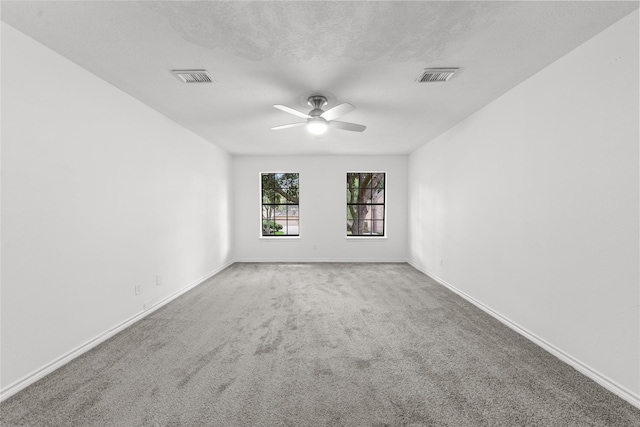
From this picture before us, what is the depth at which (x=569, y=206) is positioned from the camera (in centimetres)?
188

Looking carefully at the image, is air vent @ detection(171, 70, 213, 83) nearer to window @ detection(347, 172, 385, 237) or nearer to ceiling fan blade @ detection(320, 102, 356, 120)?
ceiling fan blade @ detection(320, 102, 356, 120)

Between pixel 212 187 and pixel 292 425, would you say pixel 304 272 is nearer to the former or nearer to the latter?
pixel 212 187

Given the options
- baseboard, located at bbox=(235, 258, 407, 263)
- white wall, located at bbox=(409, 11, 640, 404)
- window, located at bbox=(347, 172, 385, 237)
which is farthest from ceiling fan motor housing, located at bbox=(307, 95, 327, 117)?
baseboard, located at bbox=(235, 258, 407, 263)

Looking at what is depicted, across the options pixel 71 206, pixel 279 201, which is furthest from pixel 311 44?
pixel 279 201

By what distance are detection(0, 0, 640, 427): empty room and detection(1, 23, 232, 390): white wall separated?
0.02m

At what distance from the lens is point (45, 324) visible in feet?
5.81

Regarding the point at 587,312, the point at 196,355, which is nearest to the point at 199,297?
the point at 196,355

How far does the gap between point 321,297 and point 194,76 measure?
2922mm

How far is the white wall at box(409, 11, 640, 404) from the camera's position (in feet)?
5.07

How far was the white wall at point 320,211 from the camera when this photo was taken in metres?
5.58

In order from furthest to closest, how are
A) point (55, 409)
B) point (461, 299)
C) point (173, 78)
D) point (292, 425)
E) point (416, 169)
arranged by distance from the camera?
1. point (416, 169)
2. point (461, 299)
3. point (173, 78)
4. point (55, 409)
5. point (292, 425)

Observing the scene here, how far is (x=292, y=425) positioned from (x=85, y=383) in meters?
1.52

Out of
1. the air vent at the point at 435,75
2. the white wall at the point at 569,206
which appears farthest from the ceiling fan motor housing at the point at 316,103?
the white wall at the point at 569,206

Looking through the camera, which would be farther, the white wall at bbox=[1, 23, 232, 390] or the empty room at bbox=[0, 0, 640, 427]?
the white wall at bbox=[1, 23, 232, 390]
